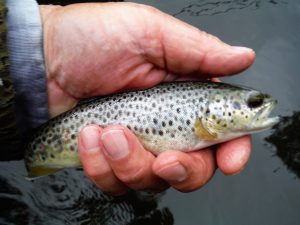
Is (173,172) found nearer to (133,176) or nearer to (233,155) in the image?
(133,176)

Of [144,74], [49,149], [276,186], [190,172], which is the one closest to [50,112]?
[49,149]

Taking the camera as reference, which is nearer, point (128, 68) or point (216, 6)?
point (128, 68)

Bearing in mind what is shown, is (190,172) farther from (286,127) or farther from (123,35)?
(286,127)

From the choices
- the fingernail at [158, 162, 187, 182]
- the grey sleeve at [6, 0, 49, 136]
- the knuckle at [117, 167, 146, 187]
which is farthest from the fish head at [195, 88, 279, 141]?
the grey sleeve at [6, 0, 49, 136]

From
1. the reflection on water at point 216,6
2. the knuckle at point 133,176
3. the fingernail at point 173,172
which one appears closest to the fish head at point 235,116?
the fingernail at point 173,172

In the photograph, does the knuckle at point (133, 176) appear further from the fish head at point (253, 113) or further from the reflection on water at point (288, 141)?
the reflection on water at point (288, 141)

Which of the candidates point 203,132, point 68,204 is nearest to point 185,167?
point 203,132
